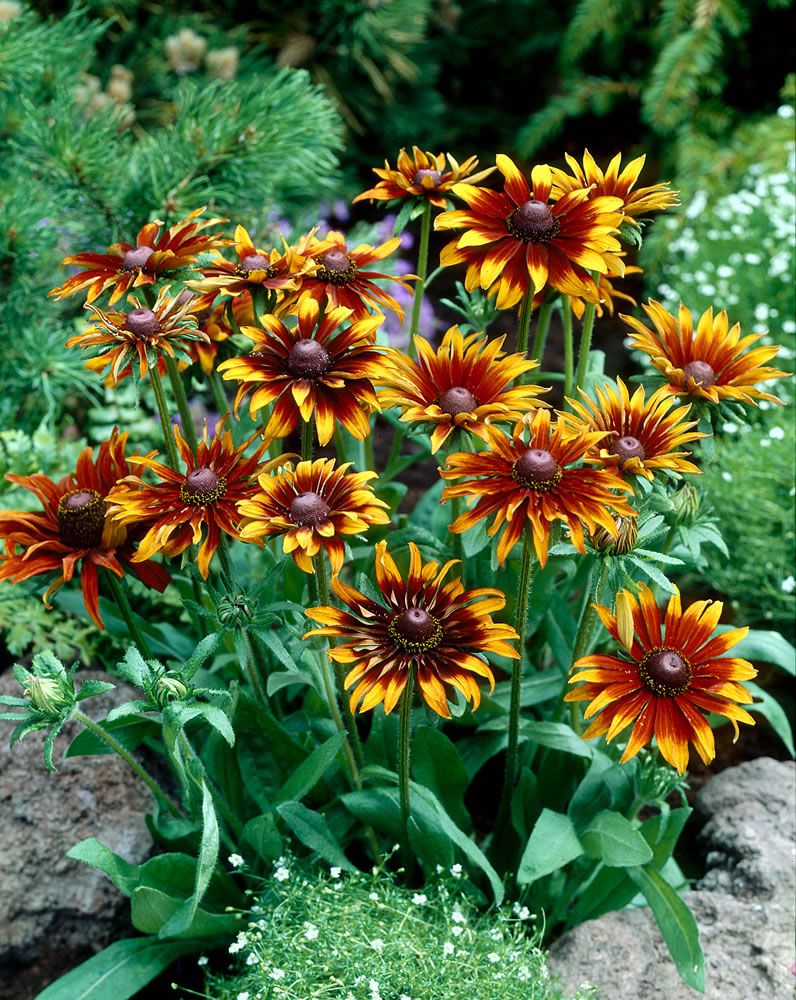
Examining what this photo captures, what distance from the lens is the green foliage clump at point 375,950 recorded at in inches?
49.5

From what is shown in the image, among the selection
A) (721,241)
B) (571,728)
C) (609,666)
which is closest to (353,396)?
(609,666)

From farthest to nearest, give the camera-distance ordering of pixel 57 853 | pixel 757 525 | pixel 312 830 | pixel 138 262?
pixel 757 525 → pixel 57 853 → pixel 312 830 → pixel 138 262

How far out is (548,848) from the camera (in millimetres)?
1326

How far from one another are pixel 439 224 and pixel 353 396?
0.73 ft

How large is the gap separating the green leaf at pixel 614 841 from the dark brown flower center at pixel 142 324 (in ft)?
2.72

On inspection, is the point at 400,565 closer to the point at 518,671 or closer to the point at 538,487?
the point at 518,671

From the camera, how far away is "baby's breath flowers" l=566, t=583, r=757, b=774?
1116mm

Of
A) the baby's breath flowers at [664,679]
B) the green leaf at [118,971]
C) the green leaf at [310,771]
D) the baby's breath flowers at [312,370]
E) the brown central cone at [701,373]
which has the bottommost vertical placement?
the green leaf at [118,971]

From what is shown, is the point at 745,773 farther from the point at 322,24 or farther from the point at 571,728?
the point at 322,24

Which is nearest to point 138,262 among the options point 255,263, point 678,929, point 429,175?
point 255,263

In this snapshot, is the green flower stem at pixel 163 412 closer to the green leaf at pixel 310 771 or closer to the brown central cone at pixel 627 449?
the green leaf at pixel 310 771

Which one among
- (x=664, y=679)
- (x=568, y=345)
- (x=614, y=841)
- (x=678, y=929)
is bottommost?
(x=678, y=929)

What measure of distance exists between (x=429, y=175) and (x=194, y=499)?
1.72 feet

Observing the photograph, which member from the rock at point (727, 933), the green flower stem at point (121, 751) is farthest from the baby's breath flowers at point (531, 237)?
the rock at point (727, 933)
